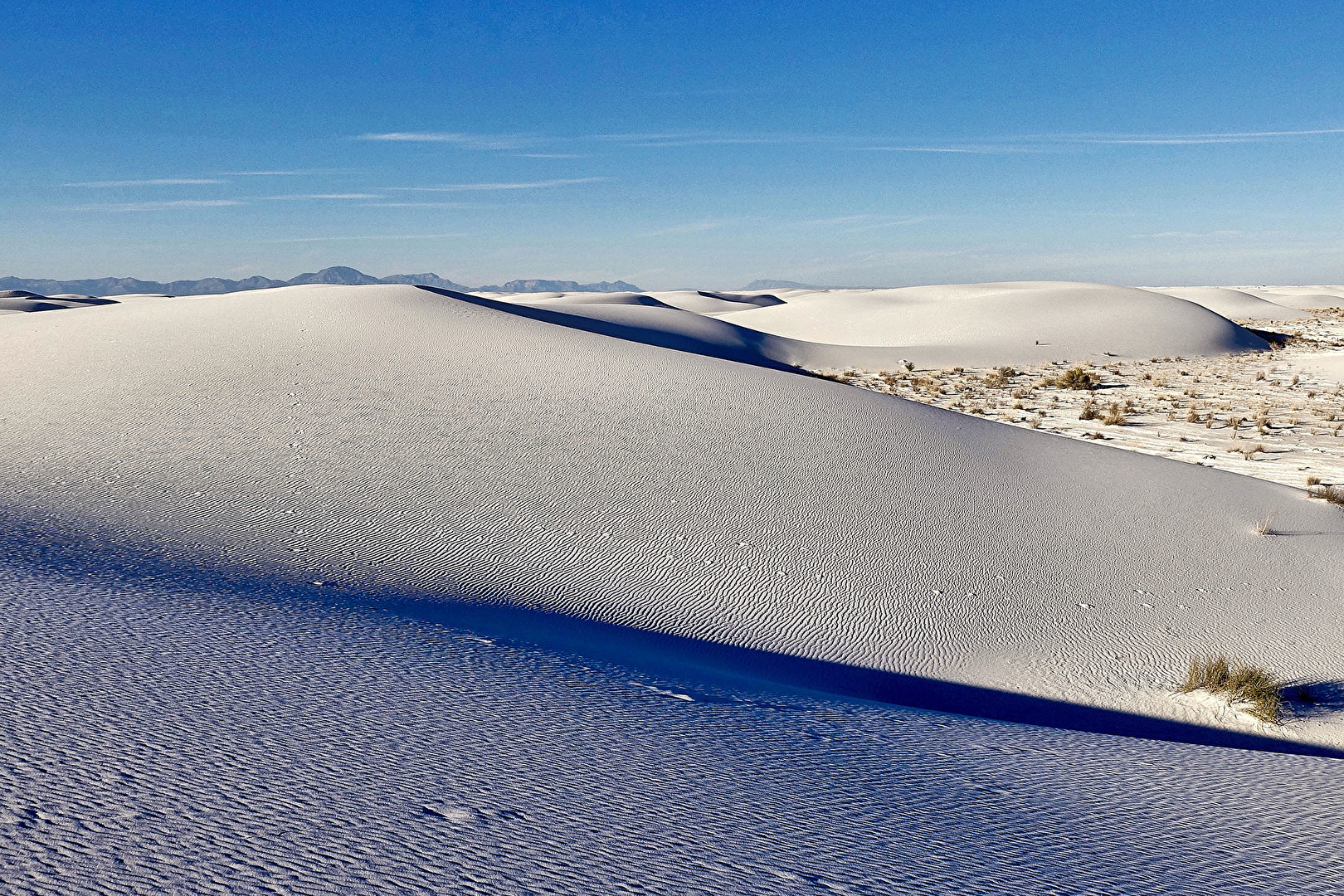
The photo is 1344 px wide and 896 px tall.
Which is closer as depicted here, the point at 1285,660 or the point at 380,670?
the point at 380,670

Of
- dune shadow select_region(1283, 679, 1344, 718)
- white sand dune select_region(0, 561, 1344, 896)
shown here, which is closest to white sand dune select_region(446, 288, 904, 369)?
dune shadow select_region(1283, 679, 1344, 718)

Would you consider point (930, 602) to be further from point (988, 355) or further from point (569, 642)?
point (988, 355)

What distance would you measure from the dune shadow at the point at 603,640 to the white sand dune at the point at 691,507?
10 cm

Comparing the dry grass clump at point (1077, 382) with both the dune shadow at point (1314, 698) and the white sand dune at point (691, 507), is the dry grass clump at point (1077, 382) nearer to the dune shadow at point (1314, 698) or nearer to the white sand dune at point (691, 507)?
the white sand dune at point (691, 507)

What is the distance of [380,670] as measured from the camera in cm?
403

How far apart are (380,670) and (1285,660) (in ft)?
19.5

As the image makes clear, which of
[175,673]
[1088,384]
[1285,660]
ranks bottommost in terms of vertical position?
[1285,660]

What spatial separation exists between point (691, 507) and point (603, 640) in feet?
9.20

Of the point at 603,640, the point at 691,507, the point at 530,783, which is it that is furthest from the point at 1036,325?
the point at 530,783

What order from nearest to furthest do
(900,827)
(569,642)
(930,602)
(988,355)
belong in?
(900,827), (569,642), (930,602), (988,355)

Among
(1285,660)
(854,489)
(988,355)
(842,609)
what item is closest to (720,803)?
(842,609)

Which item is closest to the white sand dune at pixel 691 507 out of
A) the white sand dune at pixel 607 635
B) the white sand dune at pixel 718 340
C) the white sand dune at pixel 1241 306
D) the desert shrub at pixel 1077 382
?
the white sand dune at pixel 607 635

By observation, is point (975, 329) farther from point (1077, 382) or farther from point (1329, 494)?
point (1329, 494)

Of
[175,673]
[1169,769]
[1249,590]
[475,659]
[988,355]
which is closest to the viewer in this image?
[175,673]
